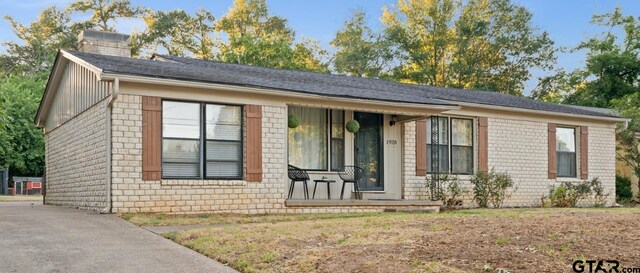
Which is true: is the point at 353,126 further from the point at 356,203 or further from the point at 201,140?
the point at 201,140

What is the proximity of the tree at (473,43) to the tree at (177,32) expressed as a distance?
1133cm

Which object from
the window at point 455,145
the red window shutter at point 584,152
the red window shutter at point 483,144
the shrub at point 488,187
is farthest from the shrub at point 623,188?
the window at point 455,145

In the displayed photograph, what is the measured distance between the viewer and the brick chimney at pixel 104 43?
1684 cm

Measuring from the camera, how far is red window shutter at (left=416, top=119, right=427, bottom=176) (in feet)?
53.9

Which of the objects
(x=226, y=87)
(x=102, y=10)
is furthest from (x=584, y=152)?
(x=102, y=10)

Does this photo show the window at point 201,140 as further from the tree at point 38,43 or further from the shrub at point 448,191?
the tree at point 38,43

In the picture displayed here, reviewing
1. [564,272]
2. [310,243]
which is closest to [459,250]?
[564,272]

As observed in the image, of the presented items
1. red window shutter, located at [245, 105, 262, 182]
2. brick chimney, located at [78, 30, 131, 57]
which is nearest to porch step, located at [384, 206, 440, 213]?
red window shutter, located at [245, 105, 262, 182]

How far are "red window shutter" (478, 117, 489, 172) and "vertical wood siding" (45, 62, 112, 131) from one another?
9.59 meters

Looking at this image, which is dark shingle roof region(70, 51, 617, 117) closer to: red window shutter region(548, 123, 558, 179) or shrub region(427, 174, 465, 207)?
red window shutter region(548, 123, 558, 179)

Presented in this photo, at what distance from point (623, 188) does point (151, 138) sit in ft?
56.3

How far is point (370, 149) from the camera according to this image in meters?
16.3

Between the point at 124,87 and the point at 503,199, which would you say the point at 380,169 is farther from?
the point at 124,87

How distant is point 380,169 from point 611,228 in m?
8.39
